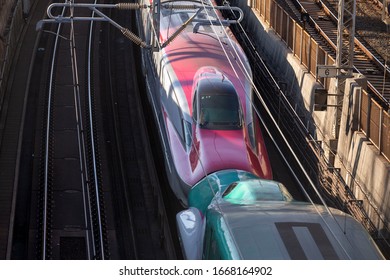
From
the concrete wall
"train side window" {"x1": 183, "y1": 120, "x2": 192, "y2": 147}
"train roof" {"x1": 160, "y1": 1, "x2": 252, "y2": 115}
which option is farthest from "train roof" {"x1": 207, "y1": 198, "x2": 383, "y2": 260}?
"train roof" {"x1": 160, "y1": 1, "x2": 252, "y2": 115}

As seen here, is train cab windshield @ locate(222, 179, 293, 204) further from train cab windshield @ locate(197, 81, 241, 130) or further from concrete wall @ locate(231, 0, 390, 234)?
concrete wall @ locate(231, 0, 390, 234)

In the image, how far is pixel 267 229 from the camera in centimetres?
1900

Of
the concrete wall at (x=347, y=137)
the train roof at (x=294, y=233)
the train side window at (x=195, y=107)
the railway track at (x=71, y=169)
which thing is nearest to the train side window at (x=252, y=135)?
the train side window at (x=195, y=107)

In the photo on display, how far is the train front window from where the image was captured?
87.6 feet

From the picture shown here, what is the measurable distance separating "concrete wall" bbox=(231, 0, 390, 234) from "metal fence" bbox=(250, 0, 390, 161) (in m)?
0.25

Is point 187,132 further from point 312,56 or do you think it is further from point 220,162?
point 312,56

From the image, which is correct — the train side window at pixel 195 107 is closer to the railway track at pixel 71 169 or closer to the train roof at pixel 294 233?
the railway track at pixel 71 169

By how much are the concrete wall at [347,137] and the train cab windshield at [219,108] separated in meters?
3.89

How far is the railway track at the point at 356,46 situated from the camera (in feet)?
117

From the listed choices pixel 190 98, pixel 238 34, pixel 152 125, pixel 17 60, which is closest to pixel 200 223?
pixel 190 98

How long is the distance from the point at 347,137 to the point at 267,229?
10.9 meters

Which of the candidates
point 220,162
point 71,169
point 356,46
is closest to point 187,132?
point 220,162

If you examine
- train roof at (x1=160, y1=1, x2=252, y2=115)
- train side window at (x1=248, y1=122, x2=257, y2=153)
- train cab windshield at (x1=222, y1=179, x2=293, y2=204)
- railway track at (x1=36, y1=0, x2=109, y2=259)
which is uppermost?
train roof at (x1=160, y1=1, x2=252, y2=115)
